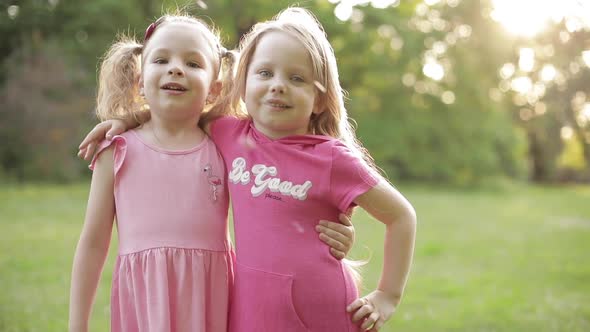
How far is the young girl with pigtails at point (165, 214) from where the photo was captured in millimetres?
1979

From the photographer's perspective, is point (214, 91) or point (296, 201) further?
point (214, 91)

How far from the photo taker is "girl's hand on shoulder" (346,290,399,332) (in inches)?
76.0

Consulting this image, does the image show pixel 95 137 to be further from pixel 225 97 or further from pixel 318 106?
pixel 318 106

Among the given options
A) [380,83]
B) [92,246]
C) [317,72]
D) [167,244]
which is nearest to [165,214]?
[167,244]

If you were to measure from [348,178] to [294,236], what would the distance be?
25 cm

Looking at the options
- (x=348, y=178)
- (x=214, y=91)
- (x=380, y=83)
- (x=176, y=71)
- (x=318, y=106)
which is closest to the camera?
(x=348, y=178)

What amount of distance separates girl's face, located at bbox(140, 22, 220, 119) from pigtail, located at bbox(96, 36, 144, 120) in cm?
18

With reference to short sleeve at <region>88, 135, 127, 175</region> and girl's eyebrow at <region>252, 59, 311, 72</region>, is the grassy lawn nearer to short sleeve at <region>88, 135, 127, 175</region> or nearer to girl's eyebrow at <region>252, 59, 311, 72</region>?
girl's eyebrow at <region>252, 59, 311, 72</region>

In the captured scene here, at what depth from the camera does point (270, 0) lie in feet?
41.5

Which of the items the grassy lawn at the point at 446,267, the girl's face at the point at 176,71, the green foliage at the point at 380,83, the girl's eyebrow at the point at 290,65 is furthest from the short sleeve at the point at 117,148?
the green foliage at the point at 380,83

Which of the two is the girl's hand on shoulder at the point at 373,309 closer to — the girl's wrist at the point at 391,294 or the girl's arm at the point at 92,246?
the girl's wrist at the point at 391,294

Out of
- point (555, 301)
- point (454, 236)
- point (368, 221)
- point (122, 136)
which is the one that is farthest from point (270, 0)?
point (122, 136)

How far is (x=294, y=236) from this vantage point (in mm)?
1942

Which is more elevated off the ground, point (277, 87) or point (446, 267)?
point (277, 87)
